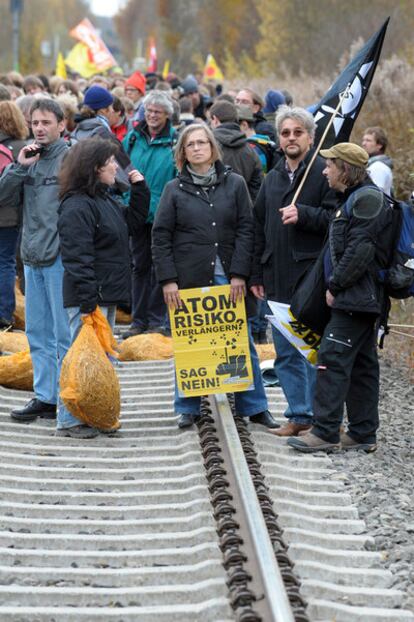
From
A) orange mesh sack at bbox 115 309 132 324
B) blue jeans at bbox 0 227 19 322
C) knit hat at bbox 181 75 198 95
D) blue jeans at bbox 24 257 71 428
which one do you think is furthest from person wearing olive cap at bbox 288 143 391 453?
knit hat at bbox 181 75 198 95

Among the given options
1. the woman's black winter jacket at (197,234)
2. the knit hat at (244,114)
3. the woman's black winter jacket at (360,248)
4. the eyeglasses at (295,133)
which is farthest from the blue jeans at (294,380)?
the knit hat at (244,114)

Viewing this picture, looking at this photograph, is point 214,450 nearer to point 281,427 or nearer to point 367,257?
point 281,427

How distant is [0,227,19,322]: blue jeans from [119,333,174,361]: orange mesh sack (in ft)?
4.72

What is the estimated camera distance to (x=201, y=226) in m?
8.45

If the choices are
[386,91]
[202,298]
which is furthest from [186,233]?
[386,91]

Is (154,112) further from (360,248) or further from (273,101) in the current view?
(360,248)

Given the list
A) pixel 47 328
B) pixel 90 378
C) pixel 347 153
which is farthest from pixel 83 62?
pixel 347 153

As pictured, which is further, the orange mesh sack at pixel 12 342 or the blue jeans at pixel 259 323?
the blue jeans at pixel 259 323

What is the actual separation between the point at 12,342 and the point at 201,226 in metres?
3.40

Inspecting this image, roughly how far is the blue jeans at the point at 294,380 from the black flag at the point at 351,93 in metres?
1.55

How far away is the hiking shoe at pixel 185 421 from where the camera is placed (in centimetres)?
859

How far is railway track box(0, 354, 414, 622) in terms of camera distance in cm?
551

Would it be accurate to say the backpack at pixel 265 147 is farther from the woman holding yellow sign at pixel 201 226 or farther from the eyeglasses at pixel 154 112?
the woman holding yellow sign at pixel 201 226

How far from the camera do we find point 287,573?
18.6 ft
